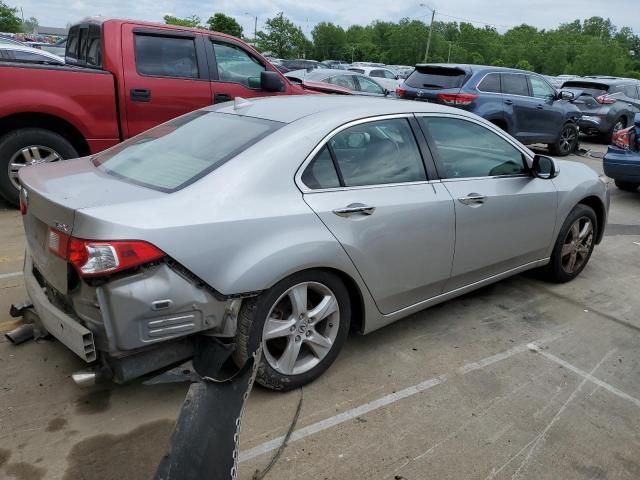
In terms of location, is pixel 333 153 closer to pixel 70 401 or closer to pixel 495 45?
pixel 70 401

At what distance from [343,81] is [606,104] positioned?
655cm

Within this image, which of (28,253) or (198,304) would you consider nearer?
(198,304)

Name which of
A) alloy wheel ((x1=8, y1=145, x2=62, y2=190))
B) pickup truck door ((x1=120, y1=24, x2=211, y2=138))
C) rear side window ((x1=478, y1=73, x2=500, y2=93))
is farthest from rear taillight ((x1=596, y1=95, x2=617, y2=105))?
alloy wheel ((x1=8, y1=145, x2=62, y2=190))

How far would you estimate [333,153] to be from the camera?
3.13m

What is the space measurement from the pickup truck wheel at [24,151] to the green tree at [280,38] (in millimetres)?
58403

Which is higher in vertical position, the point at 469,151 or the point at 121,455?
the point at 469,151

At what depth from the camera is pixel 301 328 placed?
2.99 m

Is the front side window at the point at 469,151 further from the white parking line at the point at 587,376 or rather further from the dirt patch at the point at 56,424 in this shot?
the dirt patch at the point at 56,424

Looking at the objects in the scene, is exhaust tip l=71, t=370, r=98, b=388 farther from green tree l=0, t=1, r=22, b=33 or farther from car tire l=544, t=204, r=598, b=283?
green tree l=0, t=1, r=22, b=33

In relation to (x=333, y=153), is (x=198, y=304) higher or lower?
lower

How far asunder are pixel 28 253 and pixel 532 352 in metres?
3.17

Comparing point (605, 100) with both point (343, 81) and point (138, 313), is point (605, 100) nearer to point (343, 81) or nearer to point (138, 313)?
point (343, 81)

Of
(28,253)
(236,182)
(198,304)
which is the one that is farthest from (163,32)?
(198,304)

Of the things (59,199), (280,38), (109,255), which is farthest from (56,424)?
(280,38)
